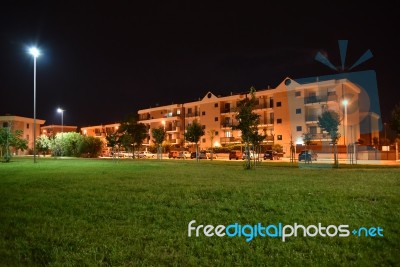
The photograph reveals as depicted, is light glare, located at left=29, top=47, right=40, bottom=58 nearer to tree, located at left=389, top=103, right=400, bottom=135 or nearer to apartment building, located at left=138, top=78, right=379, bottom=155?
apartment building, located at left=138, top=78, right=379, bottom=155

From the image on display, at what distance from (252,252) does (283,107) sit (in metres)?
61.4

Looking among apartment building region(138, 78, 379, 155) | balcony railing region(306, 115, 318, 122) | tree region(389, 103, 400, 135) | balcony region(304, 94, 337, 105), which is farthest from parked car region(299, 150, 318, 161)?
balcony railing region(306, 115, 318, 122)

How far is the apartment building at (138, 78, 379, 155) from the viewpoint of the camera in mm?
58281

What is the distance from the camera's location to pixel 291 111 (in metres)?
64.2

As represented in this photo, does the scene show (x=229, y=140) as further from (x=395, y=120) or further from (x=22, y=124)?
(x=22, y=124)

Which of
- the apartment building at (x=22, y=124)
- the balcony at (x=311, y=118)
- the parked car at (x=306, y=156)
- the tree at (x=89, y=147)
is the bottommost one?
the parked car at (x=306, y=156)

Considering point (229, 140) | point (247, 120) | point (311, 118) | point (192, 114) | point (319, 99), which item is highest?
point (192, 114)

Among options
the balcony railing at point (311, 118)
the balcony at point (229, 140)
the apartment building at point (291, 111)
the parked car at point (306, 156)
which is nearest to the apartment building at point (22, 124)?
the apartment building at point (291, 111)

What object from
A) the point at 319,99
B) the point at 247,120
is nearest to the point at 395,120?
the point at 247,120

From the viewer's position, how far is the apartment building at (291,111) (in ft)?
191

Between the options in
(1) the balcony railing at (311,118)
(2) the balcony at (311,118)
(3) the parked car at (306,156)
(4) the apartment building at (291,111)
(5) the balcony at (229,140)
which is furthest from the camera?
(5) the balcony at (229,140)

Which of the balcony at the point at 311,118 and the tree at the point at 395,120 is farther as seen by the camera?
the balcony at the point at 311,118

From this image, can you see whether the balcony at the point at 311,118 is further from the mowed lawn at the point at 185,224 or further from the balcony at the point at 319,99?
the mowed lawn at the point at 185,224

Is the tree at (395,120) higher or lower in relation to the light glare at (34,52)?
lower
